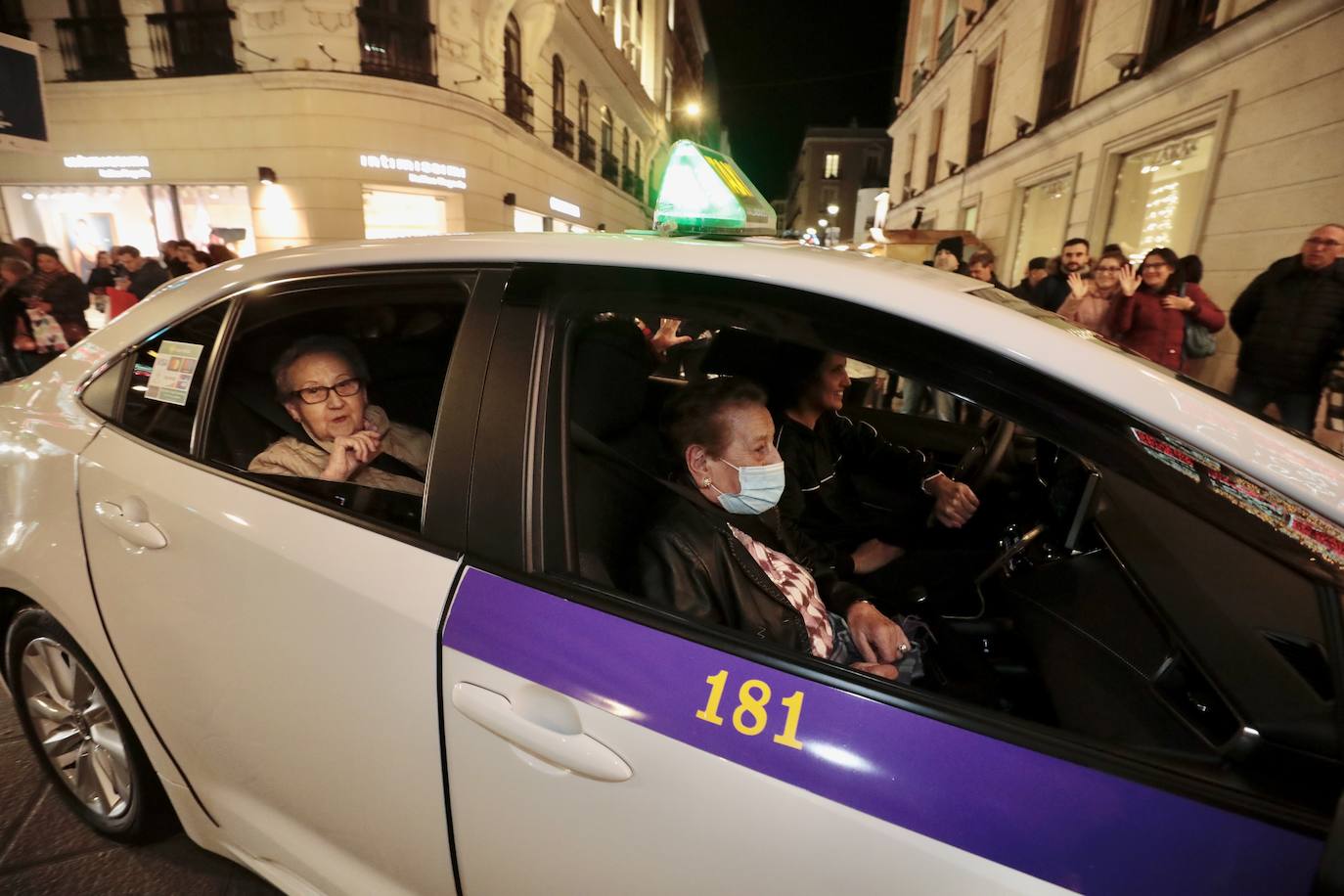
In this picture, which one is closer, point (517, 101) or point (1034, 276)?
point (1034, 276)

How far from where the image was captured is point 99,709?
5.49 feet

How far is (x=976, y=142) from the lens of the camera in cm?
1513

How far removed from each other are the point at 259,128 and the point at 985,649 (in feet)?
41.9

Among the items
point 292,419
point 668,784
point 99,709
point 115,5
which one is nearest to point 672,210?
point 292,419

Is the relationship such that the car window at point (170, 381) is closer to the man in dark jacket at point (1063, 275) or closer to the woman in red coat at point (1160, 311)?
the woman in red coat at point (1160, 311)

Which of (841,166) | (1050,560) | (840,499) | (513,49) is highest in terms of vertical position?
(841,166)

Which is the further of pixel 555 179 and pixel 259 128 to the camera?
pixel 555 179

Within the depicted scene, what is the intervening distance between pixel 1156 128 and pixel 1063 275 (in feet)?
12.5

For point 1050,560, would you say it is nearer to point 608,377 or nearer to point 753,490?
point 753,490

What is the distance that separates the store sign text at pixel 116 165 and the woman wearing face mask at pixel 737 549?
45.3 feet

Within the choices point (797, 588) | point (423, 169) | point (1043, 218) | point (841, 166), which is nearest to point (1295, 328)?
point (797, 588)

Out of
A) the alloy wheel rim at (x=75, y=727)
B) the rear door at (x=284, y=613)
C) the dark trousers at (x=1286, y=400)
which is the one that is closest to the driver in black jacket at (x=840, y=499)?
the rear door at (x=284, y=613)

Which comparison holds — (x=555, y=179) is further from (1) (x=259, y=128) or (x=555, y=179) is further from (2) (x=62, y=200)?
(2) (x=62, y=200)

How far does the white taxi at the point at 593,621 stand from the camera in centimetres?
78
